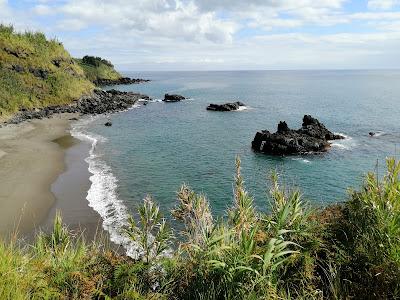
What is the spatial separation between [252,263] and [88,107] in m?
77.7

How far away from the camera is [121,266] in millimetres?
8914

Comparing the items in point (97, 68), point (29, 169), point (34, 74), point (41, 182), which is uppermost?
point (97, 68)

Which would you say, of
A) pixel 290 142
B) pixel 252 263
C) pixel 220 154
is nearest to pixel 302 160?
pixel 290 142

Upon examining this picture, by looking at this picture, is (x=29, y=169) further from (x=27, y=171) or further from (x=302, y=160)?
(x=302, y=160)

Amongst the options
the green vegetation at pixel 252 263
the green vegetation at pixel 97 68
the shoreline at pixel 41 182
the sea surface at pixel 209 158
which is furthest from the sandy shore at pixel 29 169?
the green vegetation at pixel 97 68

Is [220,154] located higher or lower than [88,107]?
lower

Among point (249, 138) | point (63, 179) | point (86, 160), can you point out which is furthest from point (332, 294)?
point (249, 138)

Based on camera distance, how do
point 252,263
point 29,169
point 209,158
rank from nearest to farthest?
point 252,263 → point 29,169 → point 209,158

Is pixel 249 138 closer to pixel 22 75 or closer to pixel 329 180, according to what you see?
pixel 329 180

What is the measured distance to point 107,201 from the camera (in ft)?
95.4

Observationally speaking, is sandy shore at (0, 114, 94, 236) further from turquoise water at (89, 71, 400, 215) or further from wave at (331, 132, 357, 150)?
wave at (331, 132, 357, 150)

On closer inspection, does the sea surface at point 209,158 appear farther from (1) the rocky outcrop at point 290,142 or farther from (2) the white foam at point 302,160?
(1) the rocky outcrop at point 290,142

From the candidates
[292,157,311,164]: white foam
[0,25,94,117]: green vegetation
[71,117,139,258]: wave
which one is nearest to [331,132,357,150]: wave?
[292,157,311,164]: white foam

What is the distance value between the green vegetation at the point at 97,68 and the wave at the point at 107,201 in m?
118
